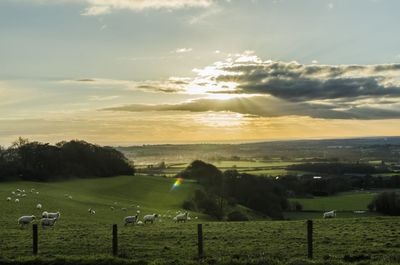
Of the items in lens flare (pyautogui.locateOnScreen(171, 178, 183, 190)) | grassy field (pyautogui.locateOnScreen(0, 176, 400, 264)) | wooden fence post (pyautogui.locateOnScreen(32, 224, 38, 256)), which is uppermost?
wooden fence post (pyautogui.locateOnScreen(32, 224, 38, 256))

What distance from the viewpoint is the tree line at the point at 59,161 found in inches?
4013

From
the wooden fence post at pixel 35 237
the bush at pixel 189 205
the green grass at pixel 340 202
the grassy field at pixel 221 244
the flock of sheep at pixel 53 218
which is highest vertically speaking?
the wooden fence post at pixel 35 237

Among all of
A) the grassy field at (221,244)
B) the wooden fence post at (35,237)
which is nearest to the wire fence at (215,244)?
the grassy field at (221,244)

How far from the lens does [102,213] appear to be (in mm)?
52594

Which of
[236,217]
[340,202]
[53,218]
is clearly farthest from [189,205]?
[53,218]

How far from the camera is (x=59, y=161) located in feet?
358

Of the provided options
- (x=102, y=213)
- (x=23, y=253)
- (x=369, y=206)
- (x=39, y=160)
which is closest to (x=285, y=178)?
(x=369, y=206)

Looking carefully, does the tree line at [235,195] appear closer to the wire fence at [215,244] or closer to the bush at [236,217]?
the bush at [236,217]

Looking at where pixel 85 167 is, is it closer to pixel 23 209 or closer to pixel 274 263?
pixel 23 209

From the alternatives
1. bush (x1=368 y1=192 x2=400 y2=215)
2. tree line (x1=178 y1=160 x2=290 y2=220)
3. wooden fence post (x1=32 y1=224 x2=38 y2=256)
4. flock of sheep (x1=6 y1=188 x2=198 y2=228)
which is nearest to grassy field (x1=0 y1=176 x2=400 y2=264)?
wooden fence post (x1=32 y1=224 x2=38 y2=256)

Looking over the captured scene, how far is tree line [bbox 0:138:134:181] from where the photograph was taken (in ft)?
334

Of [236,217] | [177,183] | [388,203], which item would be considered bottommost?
[236,217]

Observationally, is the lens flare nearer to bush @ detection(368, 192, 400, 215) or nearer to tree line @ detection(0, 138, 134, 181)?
tree line @ detection(0, 138, 134, 181)

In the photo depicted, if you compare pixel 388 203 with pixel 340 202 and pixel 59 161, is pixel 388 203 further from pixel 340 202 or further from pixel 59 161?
pixel 59 161
